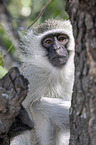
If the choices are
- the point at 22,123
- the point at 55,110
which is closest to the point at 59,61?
the point at 55,110

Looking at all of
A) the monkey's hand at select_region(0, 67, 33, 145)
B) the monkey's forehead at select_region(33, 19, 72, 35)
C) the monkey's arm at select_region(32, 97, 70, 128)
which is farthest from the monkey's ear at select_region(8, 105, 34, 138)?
the monkey's forehead at select_region(33, 19, 72, 35)

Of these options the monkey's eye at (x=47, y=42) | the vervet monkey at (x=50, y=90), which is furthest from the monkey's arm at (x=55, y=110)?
the monkey's eye at (x=47, y=42)

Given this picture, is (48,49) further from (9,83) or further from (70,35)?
(9,83)

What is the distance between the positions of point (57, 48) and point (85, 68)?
1.37 m

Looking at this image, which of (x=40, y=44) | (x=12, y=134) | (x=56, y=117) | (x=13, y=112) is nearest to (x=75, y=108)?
(x=13, y=112)

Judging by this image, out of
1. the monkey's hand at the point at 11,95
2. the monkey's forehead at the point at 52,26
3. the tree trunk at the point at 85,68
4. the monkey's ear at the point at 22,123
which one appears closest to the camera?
the tree trunk at the point at 85,68

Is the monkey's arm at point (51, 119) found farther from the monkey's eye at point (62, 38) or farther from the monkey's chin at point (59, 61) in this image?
the monkey's eye at point (62, 38)

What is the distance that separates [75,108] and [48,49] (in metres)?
1.54

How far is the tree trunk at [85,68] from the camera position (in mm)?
1116

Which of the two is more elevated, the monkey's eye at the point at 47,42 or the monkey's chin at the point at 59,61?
the monkey's eye at the point at 47,42

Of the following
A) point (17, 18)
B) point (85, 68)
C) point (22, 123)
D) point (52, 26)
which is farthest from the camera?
point (17, 18)

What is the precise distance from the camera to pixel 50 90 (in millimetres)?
2703

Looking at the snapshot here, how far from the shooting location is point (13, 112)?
1.52m

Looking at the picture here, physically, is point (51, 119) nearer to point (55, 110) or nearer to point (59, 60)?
point (55, 110)
